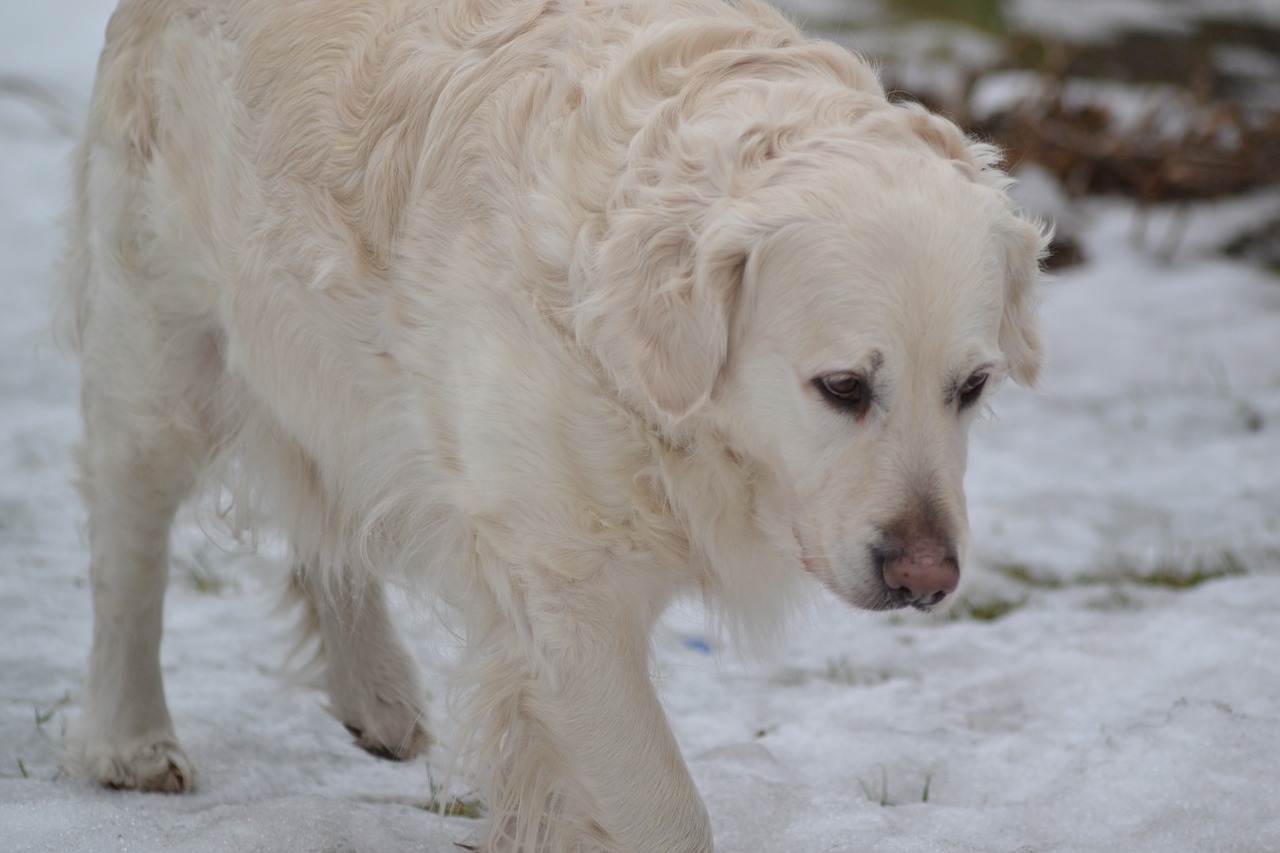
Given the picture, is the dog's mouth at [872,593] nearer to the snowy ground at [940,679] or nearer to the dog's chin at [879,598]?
the dog's chin at [879,598]

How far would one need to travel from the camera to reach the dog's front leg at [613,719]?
8.77 feet

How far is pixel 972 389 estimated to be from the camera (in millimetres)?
2631

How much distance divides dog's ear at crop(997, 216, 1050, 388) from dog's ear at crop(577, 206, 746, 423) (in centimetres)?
58

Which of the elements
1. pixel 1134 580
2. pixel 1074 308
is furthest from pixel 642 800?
pixel 1074 308

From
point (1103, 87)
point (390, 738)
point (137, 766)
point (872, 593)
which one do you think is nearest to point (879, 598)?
point (872, 593)

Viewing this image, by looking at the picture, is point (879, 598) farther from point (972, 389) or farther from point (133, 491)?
point (133, 491)

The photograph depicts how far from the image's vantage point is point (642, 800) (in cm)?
272

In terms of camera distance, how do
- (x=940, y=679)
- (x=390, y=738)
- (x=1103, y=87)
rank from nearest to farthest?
(x=390, y=738)
(x=940, y=679)
(x=1103, y=87)

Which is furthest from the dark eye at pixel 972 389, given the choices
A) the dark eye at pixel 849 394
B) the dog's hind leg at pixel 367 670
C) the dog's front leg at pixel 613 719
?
the dog's hind leg at pixel 367 670

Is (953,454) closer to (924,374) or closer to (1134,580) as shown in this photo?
(924,374)

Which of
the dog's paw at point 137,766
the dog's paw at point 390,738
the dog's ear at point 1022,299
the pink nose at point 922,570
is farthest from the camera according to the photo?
the dog's paw at point 390,738

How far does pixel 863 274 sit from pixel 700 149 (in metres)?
0.41

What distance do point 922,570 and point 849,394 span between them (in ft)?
1.13

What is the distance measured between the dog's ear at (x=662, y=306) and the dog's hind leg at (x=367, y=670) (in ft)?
5.24
